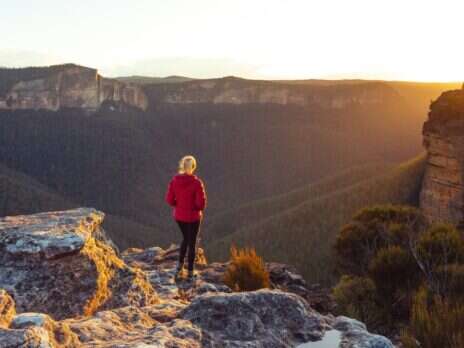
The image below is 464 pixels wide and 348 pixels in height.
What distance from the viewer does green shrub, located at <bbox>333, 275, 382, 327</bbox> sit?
10328 mm

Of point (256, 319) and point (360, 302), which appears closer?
point (256, 319)

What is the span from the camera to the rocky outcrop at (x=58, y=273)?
510cm

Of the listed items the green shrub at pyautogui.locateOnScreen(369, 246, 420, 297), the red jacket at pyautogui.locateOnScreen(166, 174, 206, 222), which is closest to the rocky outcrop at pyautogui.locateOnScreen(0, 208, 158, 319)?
the red jacket at pyautogui.locateOnScreen(166, 174, 206, 222)

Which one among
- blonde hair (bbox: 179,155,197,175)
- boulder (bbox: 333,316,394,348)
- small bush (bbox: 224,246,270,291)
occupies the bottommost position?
small bush (bbox: 224,246,270,291)

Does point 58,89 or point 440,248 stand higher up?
point 58,89

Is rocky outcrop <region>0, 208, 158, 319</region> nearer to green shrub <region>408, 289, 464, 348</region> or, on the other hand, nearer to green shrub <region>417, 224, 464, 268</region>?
green shrub <region>408, 289, 464, 348</region>

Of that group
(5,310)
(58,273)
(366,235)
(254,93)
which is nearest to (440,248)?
(366,235)

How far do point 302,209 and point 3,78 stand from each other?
67.6m

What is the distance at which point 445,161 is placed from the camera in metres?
35.9

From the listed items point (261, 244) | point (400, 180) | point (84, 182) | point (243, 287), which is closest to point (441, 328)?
point (243, 287)

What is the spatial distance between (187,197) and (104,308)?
12.6 feet

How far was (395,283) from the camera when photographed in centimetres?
1294

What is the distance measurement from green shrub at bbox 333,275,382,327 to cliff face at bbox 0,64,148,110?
87.9 m

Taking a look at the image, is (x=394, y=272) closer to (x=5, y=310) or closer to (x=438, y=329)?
(x=438, y=329)
